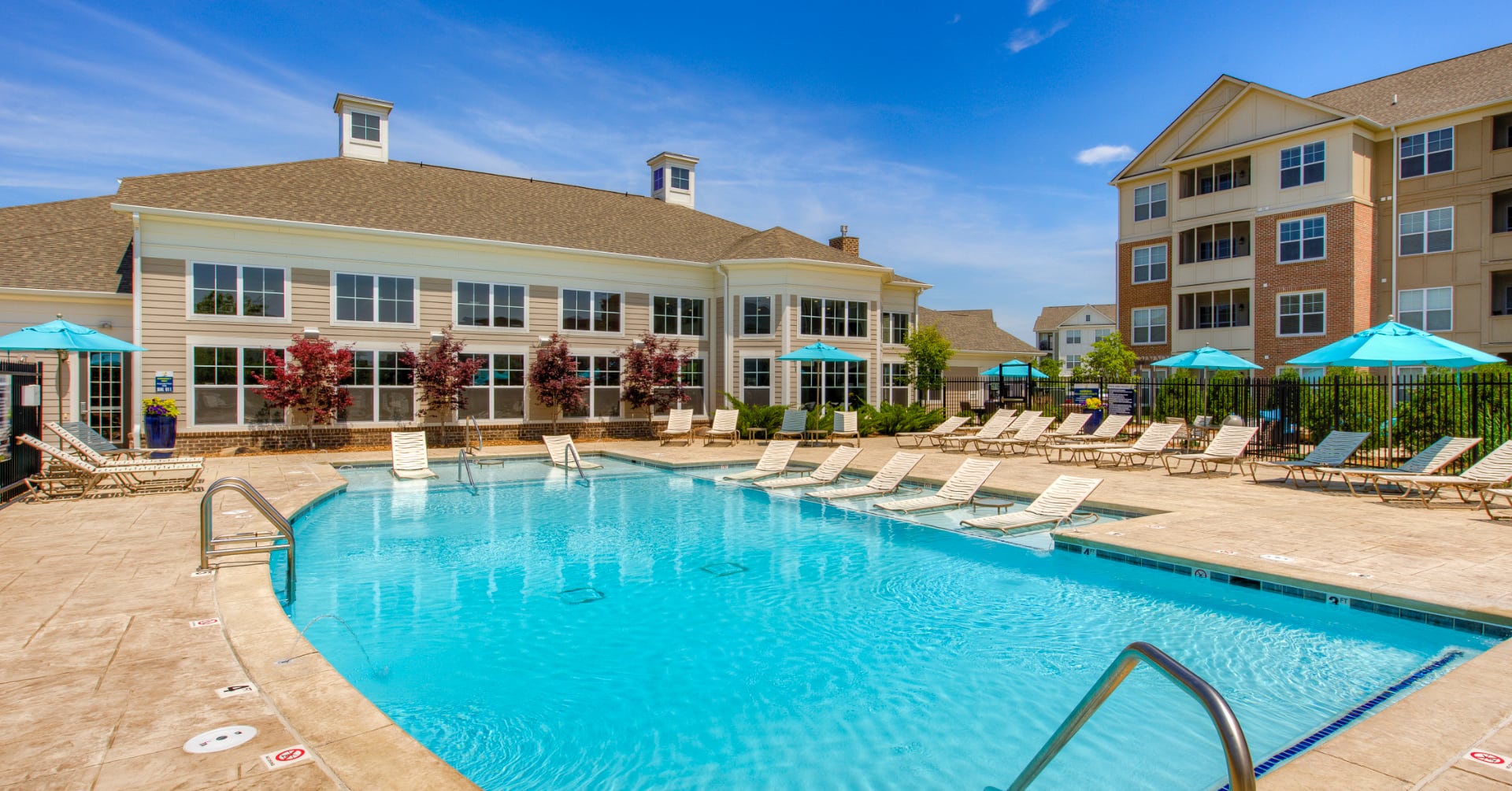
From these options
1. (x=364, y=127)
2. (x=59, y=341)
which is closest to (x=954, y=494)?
(x=59, y=341)

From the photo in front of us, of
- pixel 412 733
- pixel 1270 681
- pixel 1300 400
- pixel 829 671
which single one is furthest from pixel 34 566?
pixel 1300 400

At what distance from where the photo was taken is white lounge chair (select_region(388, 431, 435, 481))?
14773 mm

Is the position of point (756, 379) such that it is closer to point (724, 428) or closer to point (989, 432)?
point (724, 428)

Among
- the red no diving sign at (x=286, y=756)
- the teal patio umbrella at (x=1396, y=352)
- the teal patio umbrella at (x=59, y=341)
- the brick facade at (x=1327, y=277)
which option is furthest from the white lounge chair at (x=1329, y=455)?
the teal patio umbrella at (x=59, y=341)

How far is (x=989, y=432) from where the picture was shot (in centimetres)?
1878

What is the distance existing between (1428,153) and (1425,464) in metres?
19.0

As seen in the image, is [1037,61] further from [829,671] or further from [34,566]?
[34,566]

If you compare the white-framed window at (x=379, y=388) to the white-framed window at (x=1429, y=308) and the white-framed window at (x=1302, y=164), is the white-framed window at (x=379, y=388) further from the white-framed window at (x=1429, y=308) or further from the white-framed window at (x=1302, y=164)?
the white-framed window at (x=1429, y=308)

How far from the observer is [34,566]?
671cm

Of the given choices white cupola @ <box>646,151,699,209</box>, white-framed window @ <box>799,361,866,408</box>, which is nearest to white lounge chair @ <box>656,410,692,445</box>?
white-framed window @ <box>799,361,866,408</box>

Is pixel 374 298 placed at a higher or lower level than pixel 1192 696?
higher

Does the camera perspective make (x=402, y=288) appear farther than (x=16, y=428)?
Yes

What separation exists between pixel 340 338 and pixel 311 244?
7.72 feet

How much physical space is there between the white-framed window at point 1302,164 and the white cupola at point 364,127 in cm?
2954
